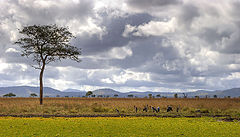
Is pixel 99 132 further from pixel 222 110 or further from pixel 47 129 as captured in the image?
pixel 222 110

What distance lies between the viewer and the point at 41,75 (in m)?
58.6

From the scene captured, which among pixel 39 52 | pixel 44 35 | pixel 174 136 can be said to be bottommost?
pixel 174 136

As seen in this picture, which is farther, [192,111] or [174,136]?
[192,111]

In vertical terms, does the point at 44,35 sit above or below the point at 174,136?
above

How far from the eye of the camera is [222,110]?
47.9 metres

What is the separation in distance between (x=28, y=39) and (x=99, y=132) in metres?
43.8

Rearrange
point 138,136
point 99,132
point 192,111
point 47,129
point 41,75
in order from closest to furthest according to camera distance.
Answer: point 138,136
point 99,132
point 47,129
point 192,111
point 41,75

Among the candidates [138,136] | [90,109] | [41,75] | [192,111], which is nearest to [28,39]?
[41,75]

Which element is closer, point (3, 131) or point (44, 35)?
point (3, 131)

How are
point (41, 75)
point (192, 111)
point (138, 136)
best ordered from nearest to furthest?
point (138, 136) < point (192, 111) < point (41, 75)

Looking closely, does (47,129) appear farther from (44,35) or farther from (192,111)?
(44,35)

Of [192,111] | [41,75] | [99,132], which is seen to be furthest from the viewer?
[41,75]

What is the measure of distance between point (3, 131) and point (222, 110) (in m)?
38.1

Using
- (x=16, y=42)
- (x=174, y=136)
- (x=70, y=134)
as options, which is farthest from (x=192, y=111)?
(x=16, y=42)
